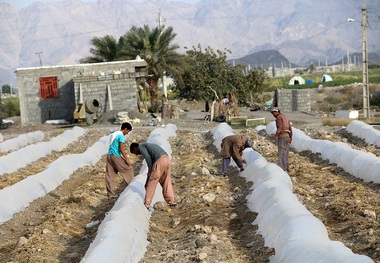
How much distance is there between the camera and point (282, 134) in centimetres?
1229

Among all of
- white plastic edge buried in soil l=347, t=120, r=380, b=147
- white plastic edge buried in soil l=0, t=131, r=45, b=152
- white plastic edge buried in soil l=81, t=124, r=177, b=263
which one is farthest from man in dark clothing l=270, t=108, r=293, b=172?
white plastic edge buried in soil l=0, t=131, r=45, b=152

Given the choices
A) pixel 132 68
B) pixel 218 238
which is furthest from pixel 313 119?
pixel 218 238

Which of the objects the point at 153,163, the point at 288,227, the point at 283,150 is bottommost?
the point at 288,227

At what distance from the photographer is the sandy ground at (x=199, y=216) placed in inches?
297

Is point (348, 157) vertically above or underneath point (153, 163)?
underneath

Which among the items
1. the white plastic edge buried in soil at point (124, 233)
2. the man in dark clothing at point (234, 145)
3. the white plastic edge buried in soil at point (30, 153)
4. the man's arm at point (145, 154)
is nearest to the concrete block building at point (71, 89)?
the white plastic edge buried in soil at point (30, 153)

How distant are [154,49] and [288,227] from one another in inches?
1216

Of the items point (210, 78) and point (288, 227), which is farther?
point (210, 78)

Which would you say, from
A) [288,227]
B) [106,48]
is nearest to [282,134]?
[288,227]

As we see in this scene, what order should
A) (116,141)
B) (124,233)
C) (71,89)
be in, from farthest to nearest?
(71,89) < (116,141) < (124,233)

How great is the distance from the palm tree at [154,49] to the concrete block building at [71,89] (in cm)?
342

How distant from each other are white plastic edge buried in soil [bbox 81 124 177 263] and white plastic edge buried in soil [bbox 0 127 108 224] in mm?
2108

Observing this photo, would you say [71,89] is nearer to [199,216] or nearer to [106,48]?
[106,48]

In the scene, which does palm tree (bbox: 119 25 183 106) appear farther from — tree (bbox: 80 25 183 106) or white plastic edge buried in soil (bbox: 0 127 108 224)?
white plastic edge buried in soil (bbox: 0 127 108 224)
